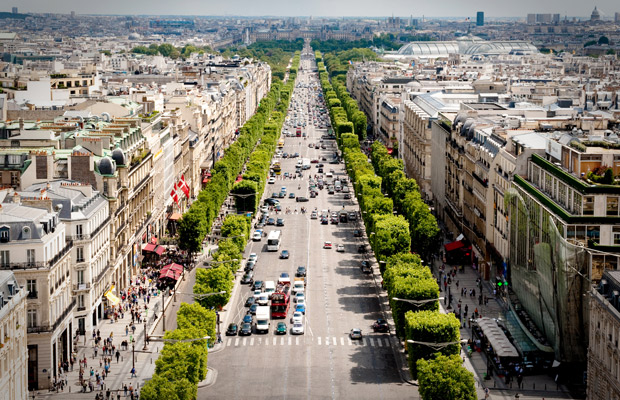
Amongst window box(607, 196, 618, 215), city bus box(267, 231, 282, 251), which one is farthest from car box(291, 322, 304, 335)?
city bus box(267, 231, 282, 251)

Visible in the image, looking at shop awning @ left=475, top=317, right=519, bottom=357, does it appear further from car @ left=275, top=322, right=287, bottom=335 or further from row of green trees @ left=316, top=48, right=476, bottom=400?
car @ left=275, top=322, right=287, bottom=335

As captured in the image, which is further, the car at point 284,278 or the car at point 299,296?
the car at point 284,278

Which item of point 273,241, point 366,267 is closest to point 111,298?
point 366,267

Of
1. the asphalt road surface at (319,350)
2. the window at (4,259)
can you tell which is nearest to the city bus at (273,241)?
the asphalt road surface at (319,350)

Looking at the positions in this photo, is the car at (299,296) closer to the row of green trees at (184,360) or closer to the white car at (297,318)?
the white car at (297,318)

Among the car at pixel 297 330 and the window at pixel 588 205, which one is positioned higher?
the window at pixel 588 205

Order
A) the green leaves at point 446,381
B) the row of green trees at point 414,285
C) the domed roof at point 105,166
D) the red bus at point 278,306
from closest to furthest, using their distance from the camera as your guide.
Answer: the green leaves at point 446,381 → the row of green trees at point 414,285 → the red bus at point 278,306 → the domed roof at point 105,166

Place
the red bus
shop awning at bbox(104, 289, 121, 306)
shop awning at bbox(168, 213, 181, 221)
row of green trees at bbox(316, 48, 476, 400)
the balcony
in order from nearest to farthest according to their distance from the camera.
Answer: row of green trees at bbox(316, 48, 476, 400) < the balcony < shop awning at bbox(104, 289, 121, 306) < the red bus < shop awning at bbox(168, 213, 181, 221)
